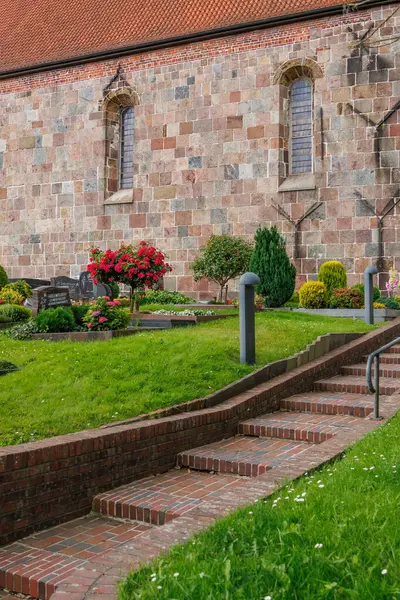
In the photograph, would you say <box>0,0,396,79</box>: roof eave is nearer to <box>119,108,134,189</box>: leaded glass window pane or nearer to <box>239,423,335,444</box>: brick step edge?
<box>119,108,134,189</box>: leaded glass window pane

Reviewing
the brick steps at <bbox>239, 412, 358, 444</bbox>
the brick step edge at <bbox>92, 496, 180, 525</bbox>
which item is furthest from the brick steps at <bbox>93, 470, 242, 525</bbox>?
the brick steps at <bbox>239, 412, 358, 444</bbox>

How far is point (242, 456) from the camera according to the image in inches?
284

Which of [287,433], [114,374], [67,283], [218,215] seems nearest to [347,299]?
[218,215]

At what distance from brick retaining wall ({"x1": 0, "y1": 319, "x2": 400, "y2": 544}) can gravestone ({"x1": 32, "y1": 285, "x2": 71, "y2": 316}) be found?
5778 mm

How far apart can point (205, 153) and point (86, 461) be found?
15.6m

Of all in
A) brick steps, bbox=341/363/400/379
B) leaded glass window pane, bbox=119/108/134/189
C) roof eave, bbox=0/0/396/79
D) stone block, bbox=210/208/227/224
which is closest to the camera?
brick steps, bbox=341/363/400/379

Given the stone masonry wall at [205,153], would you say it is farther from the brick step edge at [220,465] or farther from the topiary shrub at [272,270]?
the brick step edge at [220,465]

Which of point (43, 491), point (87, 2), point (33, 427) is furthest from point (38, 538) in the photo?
point (87, 2)

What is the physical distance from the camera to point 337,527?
420cm

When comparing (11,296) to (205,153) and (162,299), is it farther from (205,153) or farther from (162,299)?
(205,153)

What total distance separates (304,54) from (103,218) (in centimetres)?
779

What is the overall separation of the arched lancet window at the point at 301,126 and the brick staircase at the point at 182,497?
37.6ft

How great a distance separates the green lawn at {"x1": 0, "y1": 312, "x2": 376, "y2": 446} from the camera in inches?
286

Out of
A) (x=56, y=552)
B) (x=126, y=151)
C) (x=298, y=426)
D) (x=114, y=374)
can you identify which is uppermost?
(x=126, y=151)
